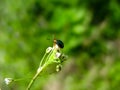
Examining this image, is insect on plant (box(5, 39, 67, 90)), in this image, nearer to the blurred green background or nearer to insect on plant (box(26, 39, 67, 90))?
insect on plant (box(26, 39, 67, 90))

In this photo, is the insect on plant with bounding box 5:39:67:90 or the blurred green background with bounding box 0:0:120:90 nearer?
the insect on plant with bounding box 5:39:67:90

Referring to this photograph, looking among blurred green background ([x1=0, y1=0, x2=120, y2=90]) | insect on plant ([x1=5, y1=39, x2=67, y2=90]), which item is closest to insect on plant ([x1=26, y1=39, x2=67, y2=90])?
insect on plant ([x1=5, y1=39, x2=67, y2=90])

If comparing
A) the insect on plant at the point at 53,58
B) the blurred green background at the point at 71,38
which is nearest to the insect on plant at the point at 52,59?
the insect on plant at the point at 53,58

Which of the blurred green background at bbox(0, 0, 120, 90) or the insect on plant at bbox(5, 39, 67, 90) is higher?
the blurred green background at bbox(0, 0, 120, 90)

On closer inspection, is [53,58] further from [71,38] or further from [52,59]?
[71,38]

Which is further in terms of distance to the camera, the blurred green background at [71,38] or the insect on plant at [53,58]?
the blurred green background at [71,38]

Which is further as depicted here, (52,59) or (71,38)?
(71,38)

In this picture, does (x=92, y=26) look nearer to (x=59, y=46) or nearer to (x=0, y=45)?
(x=0, y=45)

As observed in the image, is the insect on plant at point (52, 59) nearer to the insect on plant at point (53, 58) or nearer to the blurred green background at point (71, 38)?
the insect on plant at point (53, 58)

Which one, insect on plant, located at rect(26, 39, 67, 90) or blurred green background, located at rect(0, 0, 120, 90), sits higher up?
blurred green background, located at rect(0, 0, 120, 90)

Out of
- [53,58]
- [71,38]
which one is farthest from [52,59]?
[71,38]
